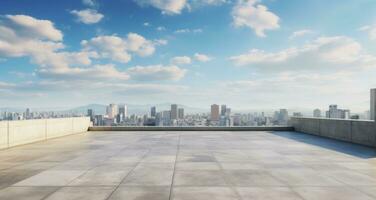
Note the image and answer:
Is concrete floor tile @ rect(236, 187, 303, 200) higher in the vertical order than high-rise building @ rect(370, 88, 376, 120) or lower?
lower

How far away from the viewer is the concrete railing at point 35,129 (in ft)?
51.7

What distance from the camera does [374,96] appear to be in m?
15.9

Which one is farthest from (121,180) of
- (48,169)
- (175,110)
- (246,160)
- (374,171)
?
(175,110)

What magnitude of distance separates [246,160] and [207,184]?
13.2 ft

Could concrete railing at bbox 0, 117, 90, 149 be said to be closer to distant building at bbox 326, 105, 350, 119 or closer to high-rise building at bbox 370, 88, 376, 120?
high-rise building at bbox 370, 88, 376, 120

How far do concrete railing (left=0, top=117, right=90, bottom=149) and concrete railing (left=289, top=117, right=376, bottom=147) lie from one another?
18.5 metres

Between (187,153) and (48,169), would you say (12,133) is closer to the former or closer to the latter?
(48,169)

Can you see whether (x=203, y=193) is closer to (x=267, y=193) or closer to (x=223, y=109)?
(x=267, y=193)

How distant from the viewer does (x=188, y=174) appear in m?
9.18

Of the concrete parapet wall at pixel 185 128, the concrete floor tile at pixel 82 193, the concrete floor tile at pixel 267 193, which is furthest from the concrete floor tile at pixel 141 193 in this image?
the concrete parapet wall at pixel 185 128

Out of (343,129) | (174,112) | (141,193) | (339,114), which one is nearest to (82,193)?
(141,193)

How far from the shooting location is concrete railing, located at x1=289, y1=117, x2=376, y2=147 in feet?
53.1

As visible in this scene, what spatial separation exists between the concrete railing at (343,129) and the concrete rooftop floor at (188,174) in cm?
260

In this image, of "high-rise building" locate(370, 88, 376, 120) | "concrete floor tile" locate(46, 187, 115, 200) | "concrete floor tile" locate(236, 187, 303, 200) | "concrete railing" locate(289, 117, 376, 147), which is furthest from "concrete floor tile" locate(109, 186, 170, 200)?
"high-rise building" locate(370, 88, 376, 120)
